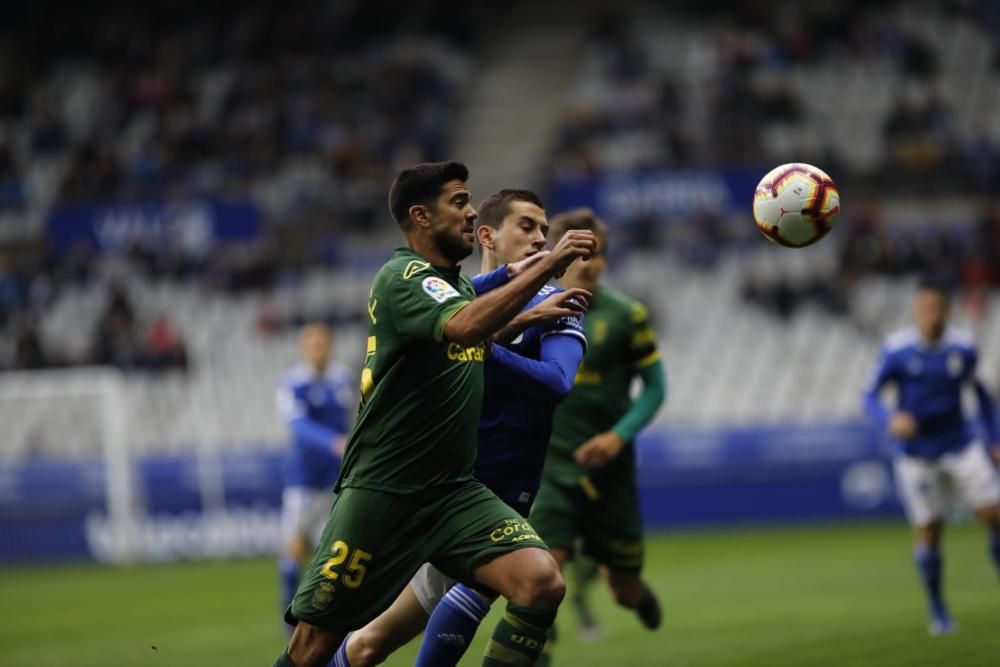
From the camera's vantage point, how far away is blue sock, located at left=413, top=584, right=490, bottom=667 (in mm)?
6539

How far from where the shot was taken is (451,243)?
6.07 metres

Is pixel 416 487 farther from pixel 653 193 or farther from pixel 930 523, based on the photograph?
pixel 653 193

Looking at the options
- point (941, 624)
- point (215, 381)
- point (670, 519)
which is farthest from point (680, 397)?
point (941, 624)

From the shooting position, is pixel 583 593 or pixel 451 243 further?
pixel 583 593

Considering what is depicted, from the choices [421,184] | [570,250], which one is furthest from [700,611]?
[570,250]

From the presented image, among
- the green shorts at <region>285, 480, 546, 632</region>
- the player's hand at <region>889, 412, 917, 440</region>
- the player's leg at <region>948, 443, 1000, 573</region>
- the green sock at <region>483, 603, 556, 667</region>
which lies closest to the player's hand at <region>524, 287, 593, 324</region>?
the green shorts at <region>285, 480, 546, 632</region>

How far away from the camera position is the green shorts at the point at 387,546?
19.3 feet

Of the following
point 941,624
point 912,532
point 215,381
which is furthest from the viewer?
point 215,381

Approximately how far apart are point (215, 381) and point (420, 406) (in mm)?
21322

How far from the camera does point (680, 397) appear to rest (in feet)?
79.0

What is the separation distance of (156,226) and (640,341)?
21.5 metres

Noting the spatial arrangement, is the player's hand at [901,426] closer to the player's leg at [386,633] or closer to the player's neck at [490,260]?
the player's neck at [490,260]

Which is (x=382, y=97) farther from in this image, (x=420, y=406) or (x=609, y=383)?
(x=420, y=406)

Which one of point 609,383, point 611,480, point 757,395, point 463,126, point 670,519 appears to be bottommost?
point 670,519
